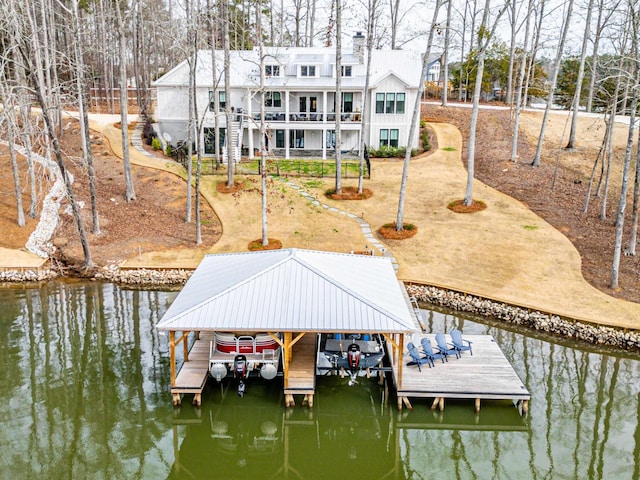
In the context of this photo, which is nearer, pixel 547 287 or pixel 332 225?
pixel 547 287

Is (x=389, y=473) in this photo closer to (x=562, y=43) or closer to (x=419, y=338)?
(x=419, y=338)

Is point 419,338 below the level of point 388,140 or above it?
below

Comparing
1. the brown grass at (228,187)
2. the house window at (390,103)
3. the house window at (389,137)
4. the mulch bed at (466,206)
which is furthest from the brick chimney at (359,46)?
the mulch bed at (466,206)

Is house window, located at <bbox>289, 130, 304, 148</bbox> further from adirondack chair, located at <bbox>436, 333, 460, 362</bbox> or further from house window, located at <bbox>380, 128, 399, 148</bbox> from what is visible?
adirondack chair, located at <bbox>436, 333, 460, 362</bbox>

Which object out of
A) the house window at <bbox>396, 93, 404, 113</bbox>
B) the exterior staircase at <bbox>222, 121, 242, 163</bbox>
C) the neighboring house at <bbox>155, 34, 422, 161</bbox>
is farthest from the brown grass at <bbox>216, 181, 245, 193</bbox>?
the house window at <bbox>396, 93, 404, 113</bbox>

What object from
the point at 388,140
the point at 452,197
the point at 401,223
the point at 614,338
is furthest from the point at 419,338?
the point at 388,140

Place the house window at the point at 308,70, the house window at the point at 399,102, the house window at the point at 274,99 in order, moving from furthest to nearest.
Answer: the house window at the point at 274,99
the house window at the point at 308,70
the house window at the point at 399,102

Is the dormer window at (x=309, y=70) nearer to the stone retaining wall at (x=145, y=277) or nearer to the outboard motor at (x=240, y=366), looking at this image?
the stone retaining wall at (x=145, y=277)
